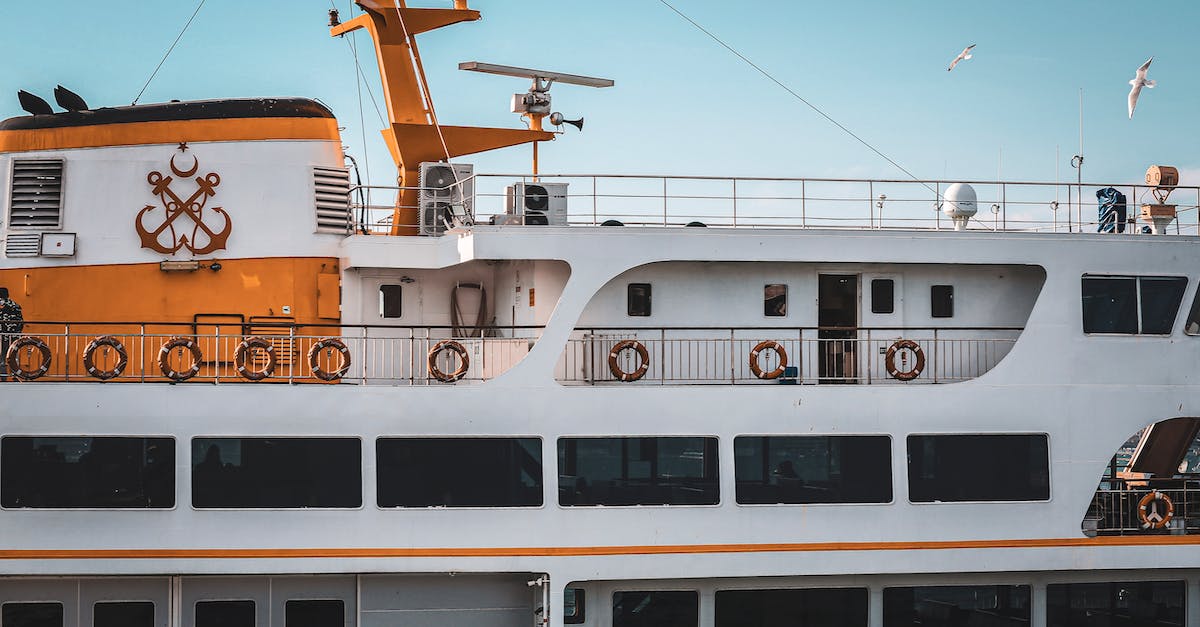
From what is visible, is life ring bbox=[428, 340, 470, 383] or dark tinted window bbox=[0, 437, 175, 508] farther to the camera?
life ring bbox=[428, 340, 470, 383]

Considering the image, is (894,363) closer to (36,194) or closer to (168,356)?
(168,356)

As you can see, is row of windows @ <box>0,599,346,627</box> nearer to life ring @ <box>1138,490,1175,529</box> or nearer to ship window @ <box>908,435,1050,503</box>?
ship window @ <box>908,435,1050,503</box>

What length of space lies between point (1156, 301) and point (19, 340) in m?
15.4

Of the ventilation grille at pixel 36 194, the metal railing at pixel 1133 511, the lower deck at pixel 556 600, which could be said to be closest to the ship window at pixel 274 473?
the lower deck at pixel 556 600

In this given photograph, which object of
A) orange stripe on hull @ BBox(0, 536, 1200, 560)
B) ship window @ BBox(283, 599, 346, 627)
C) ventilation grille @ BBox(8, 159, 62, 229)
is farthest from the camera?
ventilation grille @ BBox(8, 159, 62, 229)

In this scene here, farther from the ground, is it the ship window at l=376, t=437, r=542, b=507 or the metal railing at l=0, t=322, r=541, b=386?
the metal railing at l=0, t=322, r=541, b=386

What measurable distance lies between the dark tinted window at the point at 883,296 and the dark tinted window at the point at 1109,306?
264 centimetres

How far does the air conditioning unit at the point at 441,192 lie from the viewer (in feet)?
57.1

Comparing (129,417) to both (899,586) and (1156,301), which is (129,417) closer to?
(899,586)

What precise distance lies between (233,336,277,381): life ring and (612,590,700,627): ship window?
5347 millimetres

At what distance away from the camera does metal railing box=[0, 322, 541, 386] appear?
1557cm

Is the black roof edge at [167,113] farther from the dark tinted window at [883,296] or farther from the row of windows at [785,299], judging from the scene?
the dark tinted window at [883,296]

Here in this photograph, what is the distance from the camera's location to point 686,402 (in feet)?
50.8

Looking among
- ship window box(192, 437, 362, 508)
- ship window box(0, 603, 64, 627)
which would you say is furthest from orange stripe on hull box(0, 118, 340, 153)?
ship window box(0, 603, 64, 627)
